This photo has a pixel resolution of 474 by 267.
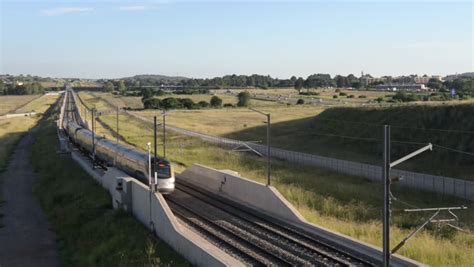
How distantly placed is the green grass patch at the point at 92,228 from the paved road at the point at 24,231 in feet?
2.44

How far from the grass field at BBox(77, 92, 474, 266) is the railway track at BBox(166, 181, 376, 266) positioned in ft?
9.05

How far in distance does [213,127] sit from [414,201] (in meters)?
68.8

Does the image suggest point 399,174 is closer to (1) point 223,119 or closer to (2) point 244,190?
(2) point 244,190

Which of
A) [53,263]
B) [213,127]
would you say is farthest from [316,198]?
[213,127]

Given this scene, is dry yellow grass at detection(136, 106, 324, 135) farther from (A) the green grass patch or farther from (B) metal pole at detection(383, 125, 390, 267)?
(B) metal pole at detection(383, 125, 390, 267)

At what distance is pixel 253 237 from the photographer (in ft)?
87.4

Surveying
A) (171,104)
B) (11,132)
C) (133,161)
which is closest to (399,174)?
(133,161)

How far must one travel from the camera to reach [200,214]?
32500mm

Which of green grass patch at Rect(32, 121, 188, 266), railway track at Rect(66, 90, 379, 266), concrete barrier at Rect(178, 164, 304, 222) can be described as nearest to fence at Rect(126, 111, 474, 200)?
concrete barrier at Rect(178, 164, 304, 222)

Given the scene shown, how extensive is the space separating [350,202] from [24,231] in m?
22.3

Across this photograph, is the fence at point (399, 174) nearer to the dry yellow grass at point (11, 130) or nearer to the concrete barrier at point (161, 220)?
the concrete barrier at point (161, 220)

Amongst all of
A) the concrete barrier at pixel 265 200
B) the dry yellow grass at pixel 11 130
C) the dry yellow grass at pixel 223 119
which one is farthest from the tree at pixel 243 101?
the concrete barrier at pixel 265 200

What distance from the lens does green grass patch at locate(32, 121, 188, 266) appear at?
2811 centimetres

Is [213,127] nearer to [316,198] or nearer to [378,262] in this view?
[316,198]
